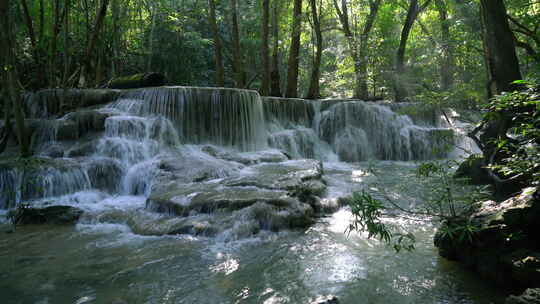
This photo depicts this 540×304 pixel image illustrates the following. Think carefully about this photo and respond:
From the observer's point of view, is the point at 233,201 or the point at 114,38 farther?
the point at 114,38

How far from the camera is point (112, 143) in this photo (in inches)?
343

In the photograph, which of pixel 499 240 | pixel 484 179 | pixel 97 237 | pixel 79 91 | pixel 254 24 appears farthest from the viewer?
pixel 254 24

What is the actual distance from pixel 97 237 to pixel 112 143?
4033 mm

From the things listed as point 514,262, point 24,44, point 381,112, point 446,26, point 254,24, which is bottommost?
point 514,262

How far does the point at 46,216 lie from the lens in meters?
6.03

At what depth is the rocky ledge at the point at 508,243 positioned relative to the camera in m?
2.98

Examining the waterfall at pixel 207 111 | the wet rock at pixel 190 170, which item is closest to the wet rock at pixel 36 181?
the wet rock at pixel 190 170

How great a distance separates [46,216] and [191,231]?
271cm

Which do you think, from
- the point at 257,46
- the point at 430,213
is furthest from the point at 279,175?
the point at 257,46

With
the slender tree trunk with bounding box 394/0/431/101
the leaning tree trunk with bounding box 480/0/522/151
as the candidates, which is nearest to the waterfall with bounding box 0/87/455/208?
the leaning tree trunk with bounding box 480/0/522/151

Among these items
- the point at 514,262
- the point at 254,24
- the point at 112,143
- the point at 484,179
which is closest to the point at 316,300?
the point at 514,262

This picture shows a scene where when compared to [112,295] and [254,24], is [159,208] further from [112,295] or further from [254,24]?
[254,24]

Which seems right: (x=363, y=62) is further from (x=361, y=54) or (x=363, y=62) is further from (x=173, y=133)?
(x=173, y=133)

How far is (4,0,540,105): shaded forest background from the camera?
14055 mm
